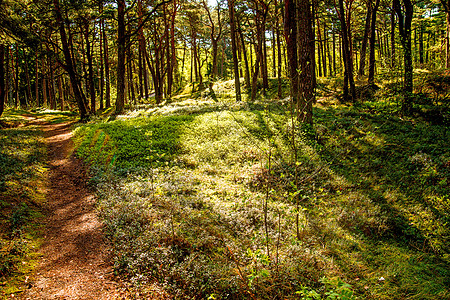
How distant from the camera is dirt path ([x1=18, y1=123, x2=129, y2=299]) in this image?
4.10m

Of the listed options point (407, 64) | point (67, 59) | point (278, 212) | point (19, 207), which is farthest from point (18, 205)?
point (407, 64)

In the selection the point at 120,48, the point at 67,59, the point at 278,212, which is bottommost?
the point at 278,212

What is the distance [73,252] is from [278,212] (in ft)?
15.2

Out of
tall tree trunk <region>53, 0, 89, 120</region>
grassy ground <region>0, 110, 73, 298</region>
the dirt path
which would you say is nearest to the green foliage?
grassy ground <region>0, 110, 73, 298</region>

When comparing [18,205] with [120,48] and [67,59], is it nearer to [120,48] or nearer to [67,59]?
[120,48]

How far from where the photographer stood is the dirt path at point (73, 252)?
13.5 ft

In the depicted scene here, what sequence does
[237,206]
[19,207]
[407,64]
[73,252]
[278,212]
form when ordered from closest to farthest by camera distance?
[73,252] < [237,206] < [19,207] < [278,212] < [407,64]

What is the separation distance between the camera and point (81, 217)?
6.23 metres

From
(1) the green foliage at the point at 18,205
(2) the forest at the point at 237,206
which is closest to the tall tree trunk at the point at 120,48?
(2) the forest at the point at 237,206

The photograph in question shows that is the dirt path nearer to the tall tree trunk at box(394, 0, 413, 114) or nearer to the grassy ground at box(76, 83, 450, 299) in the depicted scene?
the grassy ground at box(76, 83, 450, 299)

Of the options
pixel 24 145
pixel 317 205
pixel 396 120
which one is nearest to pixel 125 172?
pixel 24 145

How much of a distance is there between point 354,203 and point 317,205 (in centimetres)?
104

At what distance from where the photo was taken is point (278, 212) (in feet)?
20.4

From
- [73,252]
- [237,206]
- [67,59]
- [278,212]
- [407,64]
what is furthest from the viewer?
Answer: [67,59]
